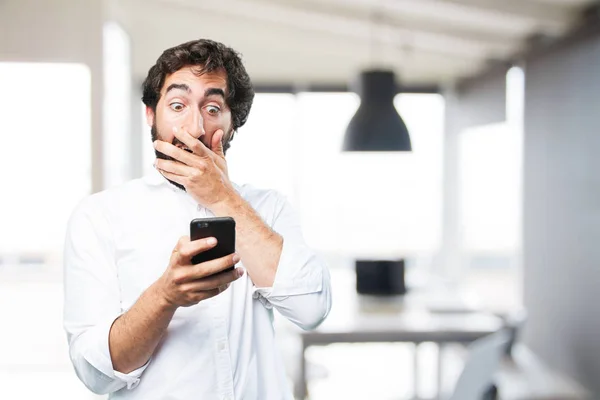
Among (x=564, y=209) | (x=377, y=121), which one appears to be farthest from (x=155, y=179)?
(x=564, y=209)

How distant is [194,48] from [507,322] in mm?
3000

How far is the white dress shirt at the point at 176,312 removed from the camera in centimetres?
118

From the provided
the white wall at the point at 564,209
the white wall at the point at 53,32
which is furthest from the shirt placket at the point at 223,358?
the white wall at the point at 564,209

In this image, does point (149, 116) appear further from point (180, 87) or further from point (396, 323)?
point (396, 323)

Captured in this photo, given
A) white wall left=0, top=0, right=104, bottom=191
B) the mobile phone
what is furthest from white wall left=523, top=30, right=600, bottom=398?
the mobile phone

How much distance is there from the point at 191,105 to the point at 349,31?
5656mm

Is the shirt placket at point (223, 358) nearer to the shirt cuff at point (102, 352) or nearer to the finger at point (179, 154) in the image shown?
the shirt cuff at point (102, 352)

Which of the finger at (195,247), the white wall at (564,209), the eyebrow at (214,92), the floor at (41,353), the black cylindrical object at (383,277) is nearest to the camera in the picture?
the finger at (195,247)

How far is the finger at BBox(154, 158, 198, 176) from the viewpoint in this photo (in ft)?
3.82

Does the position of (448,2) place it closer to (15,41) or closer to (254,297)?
(15,41)

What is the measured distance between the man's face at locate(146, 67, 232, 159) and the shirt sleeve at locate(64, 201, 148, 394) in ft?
0.59

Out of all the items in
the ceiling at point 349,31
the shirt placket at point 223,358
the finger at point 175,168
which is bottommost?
the shirt placket at point 223,358

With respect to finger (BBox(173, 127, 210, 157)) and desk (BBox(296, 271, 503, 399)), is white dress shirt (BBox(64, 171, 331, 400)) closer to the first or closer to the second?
finger (BBox(173, 127, 210, 157))

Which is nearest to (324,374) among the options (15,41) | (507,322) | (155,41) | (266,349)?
(507,322)
